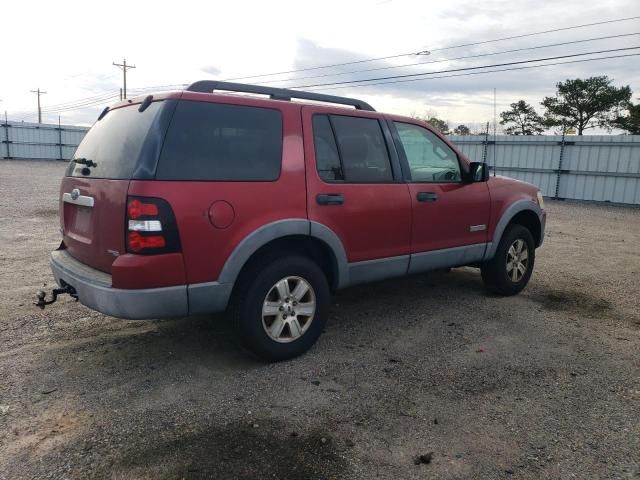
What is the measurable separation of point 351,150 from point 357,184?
11.6 inches

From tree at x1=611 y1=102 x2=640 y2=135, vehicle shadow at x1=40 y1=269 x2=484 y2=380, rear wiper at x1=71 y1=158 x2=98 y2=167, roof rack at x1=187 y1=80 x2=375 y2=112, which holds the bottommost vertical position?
vehicle shadow at x1=40 y1=269 x2=484 y2=380

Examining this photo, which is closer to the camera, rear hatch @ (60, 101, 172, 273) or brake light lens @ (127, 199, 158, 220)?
brake light lens @ (127, 199, 158, 220)

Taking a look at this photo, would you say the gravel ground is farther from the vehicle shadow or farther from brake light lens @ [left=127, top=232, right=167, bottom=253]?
brake light lens @ [left=127, top=232, right=167, bottom=253]

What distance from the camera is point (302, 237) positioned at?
12.1 ft

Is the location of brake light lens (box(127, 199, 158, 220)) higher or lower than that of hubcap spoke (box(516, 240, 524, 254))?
higher

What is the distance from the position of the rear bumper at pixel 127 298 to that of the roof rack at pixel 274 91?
137 centimetres

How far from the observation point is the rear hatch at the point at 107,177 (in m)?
3.04

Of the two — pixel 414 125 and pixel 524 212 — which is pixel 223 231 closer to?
pixel 414 125

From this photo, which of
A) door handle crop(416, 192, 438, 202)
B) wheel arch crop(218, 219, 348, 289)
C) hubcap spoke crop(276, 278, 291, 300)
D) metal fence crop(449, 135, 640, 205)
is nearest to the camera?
wheel arch crop(218, 219, 348, 289)

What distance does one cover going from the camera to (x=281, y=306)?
3.58 meters

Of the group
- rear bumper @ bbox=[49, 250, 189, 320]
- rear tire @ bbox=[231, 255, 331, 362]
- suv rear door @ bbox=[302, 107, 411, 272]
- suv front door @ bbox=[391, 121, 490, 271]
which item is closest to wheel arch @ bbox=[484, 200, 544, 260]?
suv front door @ bbox=[391, 121, 490, 271]

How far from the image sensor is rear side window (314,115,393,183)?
383 cm

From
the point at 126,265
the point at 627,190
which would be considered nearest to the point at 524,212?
the point at 126,265

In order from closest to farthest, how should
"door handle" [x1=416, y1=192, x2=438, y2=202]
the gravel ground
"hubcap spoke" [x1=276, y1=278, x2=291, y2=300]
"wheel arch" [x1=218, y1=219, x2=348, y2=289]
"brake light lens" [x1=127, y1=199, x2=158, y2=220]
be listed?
the gravel ground, "brake light lens" [x1=127, y1=199, x2=158, y2=220], "wheel arch" [x1=218, y1=219, x2=348, y2=289], "hubcap spoke" [x1=276, y1=278, x2=291, y2=300], "door handle" [x1=416, y1=192, x2=438, y2=202]
